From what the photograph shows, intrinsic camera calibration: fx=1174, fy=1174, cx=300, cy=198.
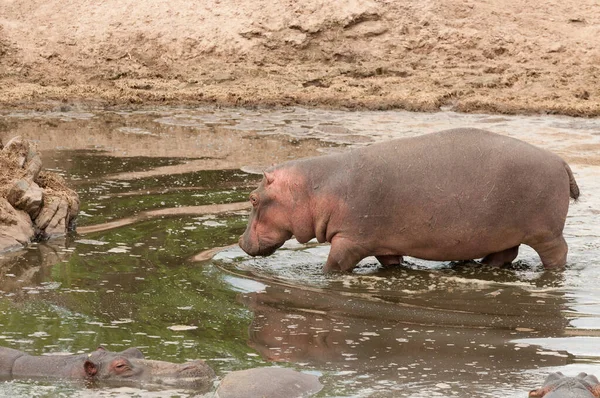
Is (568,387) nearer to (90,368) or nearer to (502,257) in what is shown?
(90,368)

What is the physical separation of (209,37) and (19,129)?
4.00m

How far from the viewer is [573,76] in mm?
15820

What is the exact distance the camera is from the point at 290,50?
17109mm

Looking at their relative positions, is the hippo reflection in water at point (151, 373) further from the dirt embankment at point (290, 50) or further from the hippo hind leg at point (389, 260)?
the dirt embankment at point (290, 50)

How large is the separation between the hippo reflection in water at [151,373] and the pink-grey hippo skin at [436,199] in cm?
239

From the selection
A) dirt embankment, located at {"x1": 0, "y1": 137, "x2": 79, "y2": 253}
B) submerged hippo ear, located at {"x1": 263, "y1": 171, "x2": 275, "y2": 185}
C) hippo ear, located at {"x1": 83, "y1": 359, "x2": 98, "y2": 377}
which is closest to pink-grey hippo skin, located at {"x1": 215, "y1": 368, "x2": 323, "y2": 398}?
hippo ear, located at {"x1": 83, "y1": 359, "x2": 98, "y2": 377}

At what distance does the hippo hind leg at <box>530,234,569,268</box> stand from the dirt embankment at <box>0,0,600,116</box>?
306 inches

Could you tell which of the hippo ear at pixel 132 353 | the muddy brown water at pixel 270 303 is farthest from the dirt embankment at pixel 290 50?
the hippo ear at pixel 132 353

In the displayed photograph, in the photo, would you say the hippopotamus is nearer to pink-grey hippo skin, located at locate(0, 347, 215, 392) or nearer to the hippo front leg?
pink-grey hippo skin, located at locate(0, 347, 215, 392)

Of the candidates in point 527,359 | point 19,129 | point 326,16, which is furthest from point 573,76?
point 527,359

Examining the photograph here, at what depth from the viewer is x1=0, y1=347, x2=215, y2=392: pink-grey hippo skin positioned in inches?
216

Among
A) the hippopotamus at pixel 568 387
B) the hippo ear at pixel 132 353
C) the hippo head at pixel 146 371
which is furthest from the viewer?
the hippo ear at pixel 132 353

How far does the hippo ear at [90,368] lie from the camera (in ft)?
18.0

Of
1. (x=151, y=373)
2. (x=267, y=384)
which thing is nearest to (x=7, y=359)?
(x=151, y=373)
